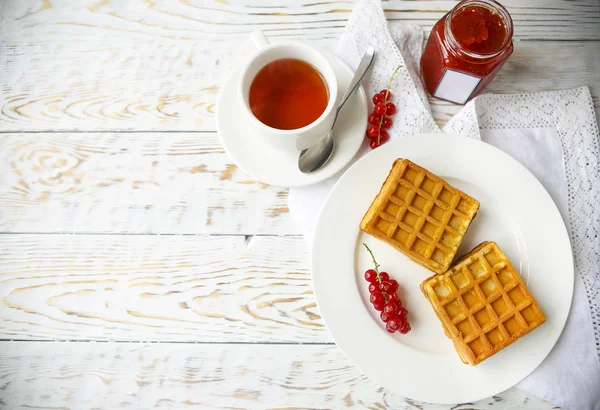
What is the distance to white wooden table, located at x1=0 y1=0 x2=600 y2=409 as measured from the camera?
1.27m

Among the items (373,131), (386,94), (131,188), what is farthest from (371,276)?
(131,188)

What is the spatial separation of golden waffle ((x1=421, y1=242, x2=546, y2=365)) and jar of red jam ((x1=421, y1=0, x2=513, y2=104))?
0.46m

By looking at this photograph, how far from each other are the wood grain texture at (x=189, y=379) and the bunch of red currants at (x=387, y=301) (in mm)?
205

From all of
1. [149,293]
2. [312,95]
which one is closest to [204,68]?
[312,95]

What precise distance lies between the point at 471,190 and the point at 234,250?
0.68m

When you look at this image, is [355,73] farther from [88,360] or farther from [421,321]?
[88,360]

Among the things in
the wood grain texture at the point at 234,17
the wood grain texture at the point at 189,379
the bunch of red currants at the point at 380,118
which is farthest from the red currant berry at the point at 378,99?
the wood grain texture at the point at 189,379

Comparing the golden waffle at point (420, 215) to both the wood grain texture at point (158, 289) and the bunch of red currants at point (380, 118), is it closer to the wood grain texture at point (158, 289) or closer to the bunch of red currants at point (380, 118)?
the bunch of red currants at point (380, 118)

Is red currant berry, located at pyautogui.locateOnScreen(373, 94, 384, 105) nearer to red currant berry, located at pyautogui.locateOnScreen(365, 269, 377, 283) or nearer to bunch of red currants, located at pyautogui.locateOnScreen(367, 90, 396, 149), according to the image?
bunch of red currants, located at pyautogui.locateOnScreen(367, 90, 396, 149)

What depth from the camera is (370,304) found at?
1.20 meters

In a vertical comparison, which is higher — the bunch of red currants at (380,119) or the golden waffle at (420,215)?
the bunch of red currants at (380,119)

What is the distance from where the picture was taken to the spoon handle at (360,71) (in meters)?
1.21

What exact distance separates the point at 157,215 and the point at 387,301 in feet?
2.30

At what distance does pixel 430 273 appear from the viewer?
1.22 meters
